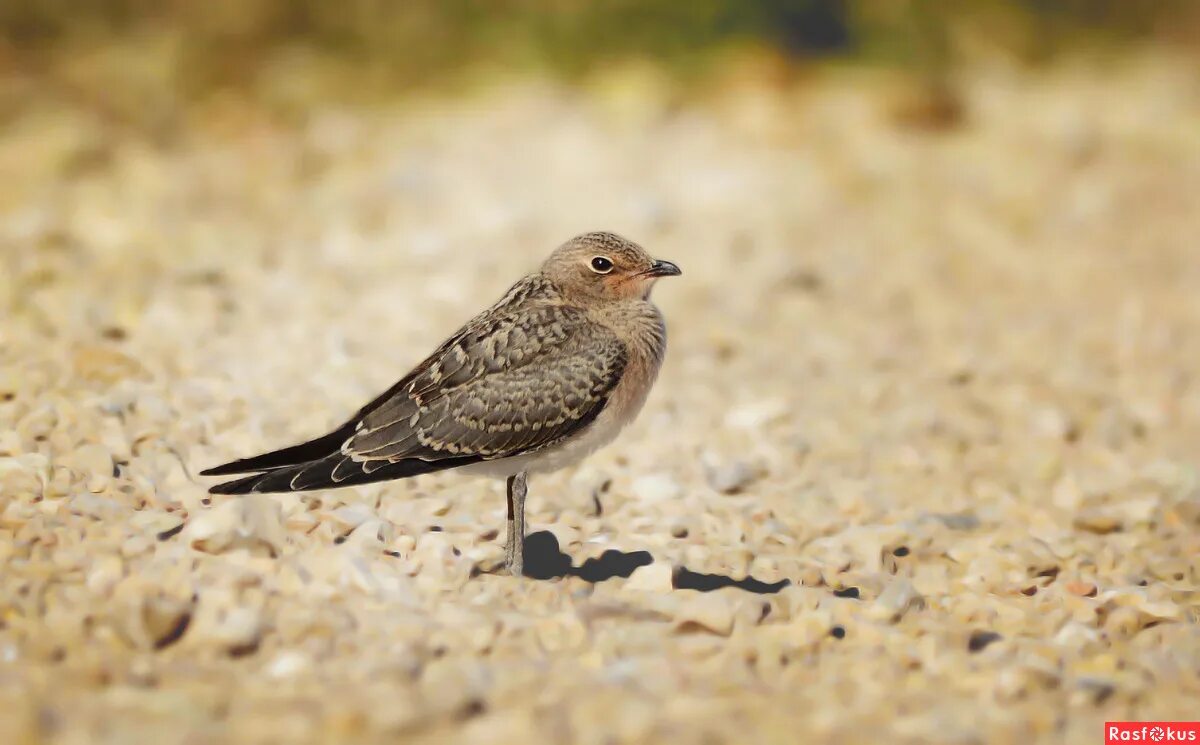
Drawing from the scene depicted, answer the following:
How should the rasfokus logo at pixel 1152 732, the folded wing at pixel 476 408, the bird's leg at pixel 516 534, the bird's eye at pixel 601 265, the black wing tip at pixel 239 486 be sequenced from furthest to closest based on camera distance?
1. the bird's eye at pixel 601 265
2. the bird's leg at pixel 516 534
3. the folded wing at pixel 476 408
4. the black wing tip at pixel 239 486
5. the rasfokus logo at pixel 1152 732

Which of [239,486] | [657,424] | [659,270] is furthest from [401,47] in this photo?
[239,486]

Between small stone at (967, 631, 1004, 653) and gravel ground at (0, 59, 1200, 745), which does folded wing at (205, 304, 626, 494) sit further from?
small stone at (967, 631, 1004, 653)

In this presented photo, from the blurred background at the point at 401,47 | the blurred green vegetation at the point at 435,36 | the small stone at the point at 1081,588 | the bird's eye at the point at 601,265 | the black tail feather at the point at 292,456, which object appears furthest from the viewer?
the blurred green vegetation at the point at 435,36

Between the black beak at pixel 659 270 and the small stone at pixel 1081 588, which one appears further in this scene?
the black beak at pixel 659 270

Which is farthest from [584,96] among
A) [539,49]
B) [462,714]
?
[462,714]

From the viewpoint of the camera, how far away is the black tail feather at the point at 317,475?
17.5 feet

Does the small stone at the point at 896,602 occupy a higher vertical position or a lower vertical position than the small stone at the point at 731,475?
lower

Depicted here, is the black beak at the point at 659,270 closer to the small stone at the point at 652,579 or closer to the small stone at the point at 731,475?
the small stone at the point at 731,475

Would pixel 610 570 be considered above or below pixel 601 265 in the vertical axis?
below

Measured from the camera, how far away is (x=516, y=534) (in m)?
5.73

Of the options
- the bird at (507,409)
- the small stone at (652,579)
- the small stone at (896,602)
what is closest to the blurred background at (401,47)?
the bird at (507,409)

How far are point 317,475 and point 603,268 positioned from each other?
5.47 ft

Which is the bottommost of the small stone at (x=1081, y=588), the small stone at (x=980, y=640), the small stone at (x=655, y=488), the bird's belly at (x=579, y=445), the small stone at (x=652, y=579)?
the small stone at (x=980, y=640)

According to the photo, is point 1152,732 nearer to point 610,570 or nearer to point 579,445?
point 610,570
